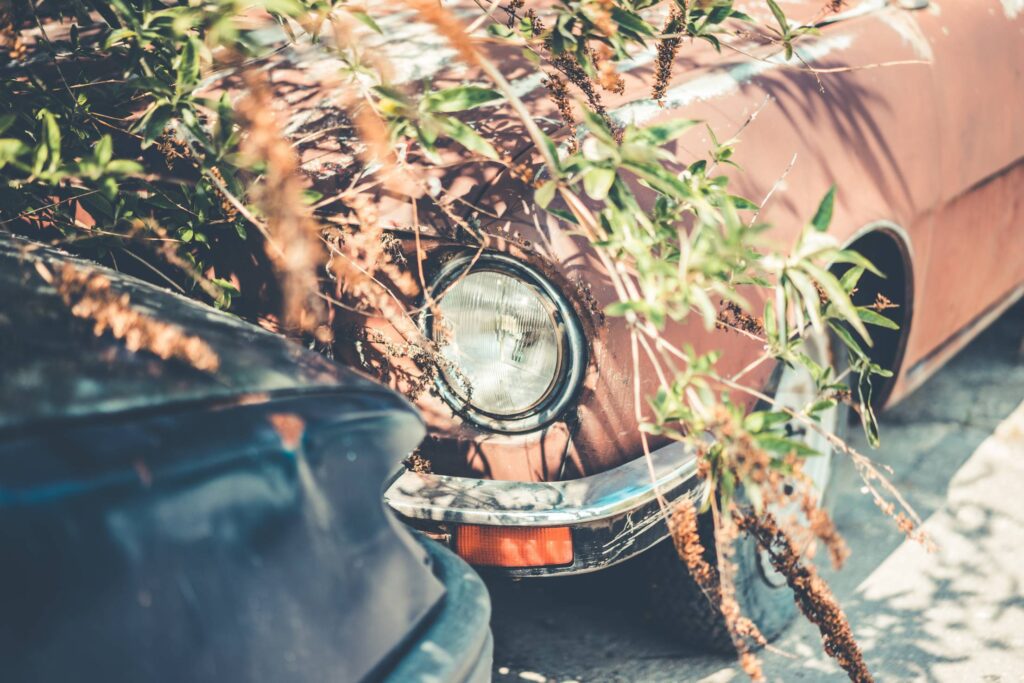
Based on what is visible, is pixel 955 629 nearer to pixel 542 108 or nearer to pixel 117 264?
pixel 542 108

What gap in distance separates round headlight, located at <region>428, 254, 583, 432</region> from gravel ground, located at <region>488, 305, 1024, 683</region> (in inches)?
15.8

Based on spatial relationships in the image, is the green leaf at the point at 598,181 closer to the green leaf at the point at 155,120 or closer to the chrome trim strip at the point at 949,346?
the green leaf at the point at 155,120

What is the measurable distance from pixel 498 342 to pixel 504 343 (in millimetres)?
12

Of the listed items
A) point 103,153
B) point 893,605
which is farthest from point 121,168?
point 893,605

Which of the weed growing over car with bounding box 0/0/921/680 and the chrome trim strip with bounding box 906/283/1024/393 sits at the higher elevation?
the weed growing over car with bounding box 0/0/921/680

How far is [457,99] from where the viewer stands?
1449 mm

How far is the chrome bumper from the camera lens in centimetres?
167

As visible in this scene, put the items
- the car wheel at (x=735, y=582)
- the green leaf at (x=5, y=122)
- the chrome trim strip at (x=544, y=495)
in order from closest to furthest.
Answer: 1. the green leaf at (x=5, y=122)
2. the chrome trim strip at (x=544, y=495)
3. the car wheel at (x=735, y=582)

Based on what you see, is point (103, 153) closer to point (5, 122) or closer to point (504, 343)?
point (5, 122)

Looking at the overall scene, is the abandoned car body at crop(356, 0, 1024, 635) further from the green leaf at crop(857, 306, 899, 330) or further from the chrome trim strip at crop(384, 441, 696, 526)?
the green leaf at crop(857, 306, 899, 330)

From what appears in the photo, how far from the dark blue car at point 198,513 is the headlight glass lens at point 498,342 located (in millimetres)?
490

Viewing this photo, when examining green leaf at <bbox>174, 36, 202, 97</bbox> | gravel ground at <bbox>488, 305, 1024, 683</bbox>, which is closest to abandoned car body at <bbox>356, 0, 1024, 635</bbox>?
gravel ground at <bbox>488, 305, 1024, 683</bbox>

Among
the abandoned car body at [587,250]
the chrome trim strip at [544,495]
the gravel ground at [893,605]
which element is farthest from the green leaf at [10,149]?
the gravel ground at [893,605]

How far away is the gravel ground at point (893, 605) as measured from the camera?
221 cm
